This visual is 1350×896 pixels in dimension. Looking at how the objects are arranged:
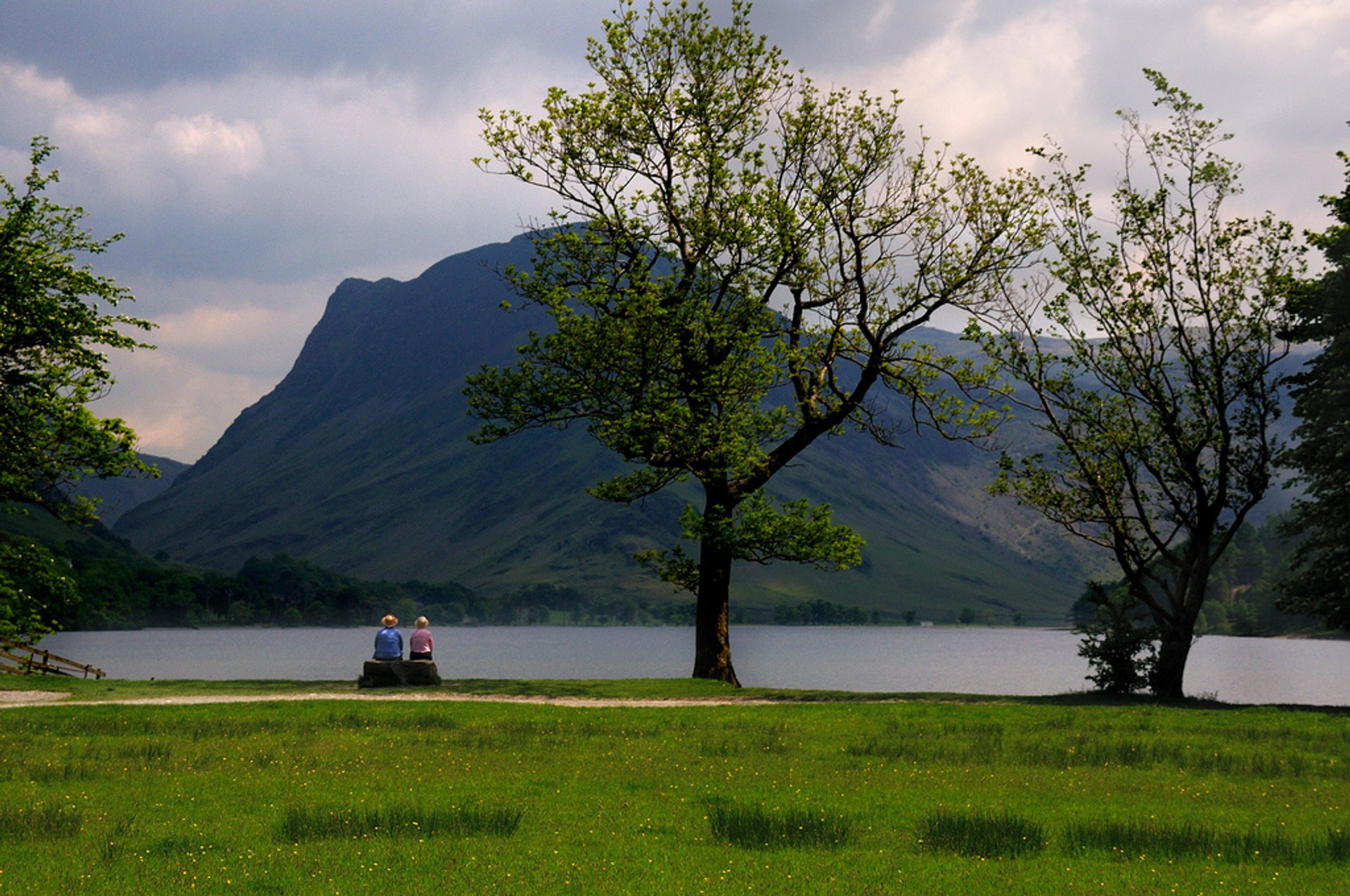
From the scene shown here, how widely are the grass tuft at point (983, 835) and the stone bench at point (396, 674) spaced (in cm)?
2638

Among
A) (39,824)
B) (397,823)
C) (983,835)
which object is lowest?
(39,824)

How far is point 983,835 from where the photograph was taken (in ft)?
45.7

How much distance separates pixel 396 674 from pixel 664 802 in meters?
24.3

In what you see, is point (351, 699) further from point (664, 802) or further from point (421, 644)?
point (664, 802)

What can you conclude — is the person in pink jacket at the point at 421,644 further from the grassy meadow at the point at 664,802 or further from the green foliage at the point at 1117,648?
the green foliage at the point at 1117,648

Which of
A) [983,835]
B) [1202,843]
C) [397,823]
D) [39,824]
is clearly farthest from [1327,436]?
[39,824]

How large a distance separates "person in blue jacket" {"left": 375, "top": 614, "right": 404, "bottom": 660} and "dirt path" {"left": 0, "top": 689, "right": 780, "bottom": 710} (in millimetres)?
2770

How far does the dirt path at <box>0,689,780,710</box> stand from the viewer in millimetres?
31656

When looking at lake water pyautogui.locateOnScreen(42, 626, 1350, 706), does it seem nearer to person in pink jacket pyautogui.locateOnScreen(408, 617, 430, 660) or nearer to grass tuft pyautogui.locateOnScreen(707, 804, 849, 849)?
person in pink jacket pyautogui.locateOnScreen(408, 617, 430, 660)

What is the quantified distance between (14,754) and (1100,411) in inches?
1393

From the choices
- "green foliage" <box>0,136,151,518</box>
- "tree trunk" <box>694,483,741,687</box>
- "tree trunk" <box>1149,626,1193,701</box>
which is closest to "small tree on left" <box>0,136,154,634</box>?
"green foliage" <box>0,136,151,518</box>

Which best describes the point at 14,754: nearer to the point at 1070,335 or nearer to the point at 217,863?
the point at 217,863

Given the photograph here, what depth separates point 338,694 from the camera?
35.2 m

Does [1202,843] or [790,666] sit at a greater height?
[1202,843]
